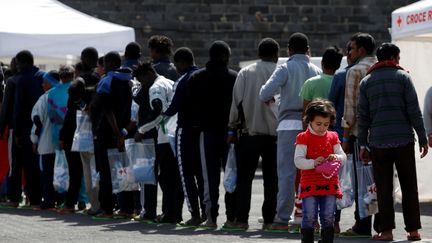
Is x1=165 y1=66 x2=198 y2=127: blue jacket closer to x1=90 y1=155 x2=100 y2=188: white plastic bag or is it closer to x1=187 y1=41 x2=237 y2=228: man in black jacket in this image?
x1=187 y1=41 x2=237 y2=228: man in black jacket

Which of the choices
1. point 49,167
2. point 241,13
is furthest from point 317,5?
point 49,167

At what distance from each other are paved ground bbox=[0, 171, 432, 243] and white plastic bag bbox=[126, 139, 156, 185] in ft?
1.48

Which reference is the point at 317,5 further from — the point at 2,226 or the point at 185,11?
the point at 2,226

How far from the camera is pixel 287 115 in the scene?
41.7 ft

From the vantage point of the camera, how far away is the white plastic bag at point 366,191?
39.4ft

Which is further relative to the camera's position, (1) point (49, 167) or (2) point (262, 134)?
(1) point (49, 167)

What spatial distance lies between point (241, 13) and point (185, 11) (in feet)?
4.05

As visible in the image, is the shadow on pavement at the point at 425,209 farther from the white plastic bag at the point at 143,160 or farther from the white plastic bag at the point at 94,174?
the white plastic bag at the point at 94,174

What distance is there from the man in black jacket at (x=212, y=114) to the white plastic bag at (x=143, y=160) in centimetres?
87

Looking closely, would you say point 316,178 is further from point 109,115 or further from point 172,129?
point 109,115

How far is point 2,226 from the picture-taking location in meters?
13.7

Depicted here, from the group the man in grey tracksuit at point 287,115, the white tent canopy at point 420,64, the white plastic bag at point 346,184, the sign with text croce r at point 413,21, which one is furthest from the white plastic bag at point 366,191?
the white tent canopy at point 420,64

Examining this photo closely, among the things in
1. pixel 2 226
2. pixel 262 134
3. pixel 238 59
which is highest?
pixel 238 59

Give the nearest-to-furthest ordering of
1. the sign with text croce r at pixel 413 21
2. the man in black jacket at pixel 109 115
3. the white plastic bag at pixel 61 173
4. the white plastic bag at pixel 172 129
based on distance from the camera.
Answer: the white plastic bag at pixel 172 129 → the man in black jacket at pixel 109 115 → the sign with text croce r at pixel 413 21 → the white plastic bag at pixel 61 173
